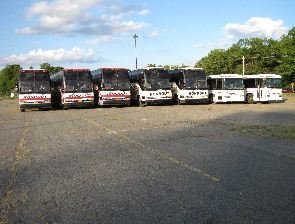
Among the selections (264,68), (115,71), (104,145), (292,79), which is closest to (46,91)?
(115,71)

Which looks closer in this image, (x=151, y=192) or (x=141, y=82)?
(x=151, y=192)

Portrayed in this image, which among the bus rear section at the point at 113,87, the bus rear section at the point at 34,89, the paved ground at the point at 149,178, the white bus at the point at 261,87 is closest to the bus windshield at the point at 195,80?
the white bus at the point at 261,87

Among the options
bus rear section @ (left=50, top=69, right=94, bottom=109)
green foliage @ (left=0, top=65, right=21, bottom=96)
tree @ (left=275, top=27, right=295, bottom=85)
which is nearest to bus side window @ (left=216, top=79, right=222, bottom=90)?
bus rear section @ (left=50, top=69, right=94, bottom=109)

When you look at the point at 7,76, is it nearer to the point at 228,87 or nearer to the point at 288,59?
the point at 288,59

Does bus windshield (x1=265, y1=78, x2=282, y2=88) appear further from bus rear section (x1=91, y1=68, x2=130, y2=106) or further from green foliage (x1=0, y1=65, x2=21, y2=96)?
green foliage (x1=0, y1=65, x2=21, y2=96)

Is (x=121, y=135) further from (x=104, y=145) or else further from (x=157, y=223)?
(x=157, y=223)

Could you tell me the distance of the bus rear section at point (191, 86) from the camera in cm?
3225

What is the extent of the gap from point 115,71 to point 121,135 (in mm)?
17196

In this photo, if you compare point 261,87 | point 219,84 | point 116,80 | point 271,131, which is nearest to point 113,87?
point 116,80

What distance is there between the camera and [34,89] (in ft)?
94.6

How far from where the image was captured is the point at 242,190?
6816 millimetres

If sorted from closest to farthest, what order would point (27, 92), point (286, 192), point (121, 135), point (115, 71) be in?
1. point (286, 192)
2. point (121, 135)
3. point (27, 92)
4. point (115, 71)

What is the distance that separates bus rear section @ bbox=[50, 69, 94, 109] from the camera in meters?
29.3

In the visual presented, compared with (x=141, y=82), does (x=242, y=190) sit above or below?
below
